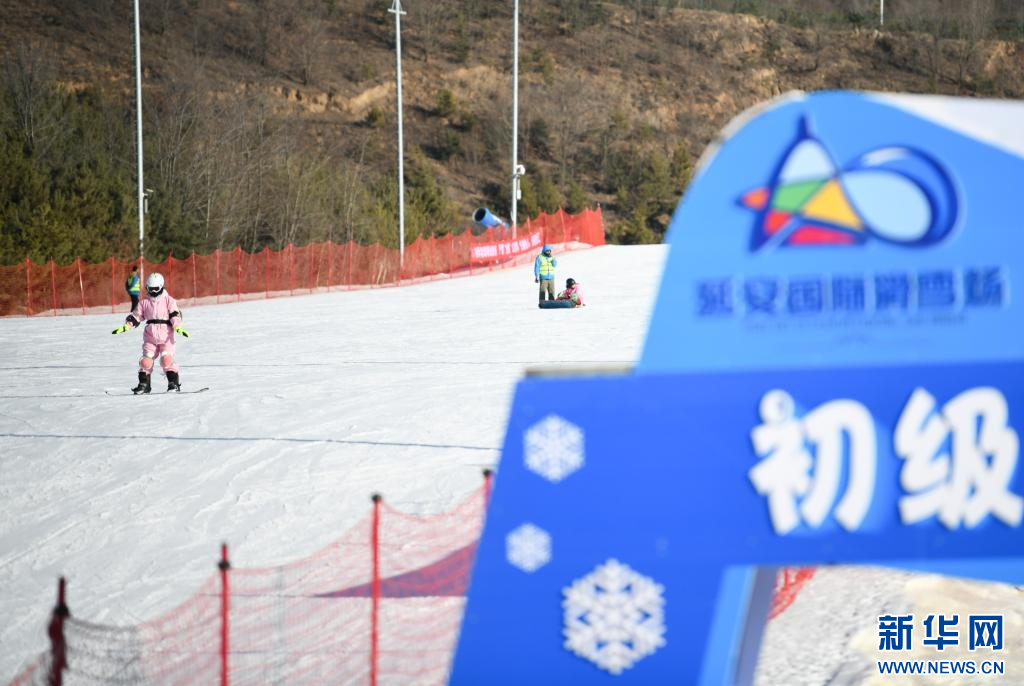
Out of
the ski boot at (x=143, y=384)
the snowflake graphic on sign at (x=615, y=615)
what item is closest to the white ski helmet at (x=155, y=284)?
the ski boot at (x=143, y=384)

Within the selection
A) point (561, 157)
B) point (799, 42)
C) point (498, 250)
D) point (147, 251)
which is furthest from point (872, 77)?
point (147, 251)

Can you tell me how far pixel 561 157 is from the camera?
3280 inches

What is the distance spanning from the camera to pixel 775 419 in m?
4.96

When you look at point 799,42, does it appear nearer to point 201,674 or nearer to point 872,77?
point 872,77

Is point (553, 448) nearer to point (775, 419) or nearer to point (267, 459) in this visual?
point (775, 419)

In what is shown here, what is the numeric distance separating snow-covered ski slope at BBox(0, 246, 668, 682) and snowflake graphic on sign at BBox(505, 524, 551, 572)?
4862mm

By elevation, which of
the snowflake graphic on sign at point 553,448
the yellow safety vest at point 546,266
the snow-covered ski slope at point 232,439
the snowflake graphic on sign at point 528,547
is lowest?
the snow-covered ski slope at point 232,439

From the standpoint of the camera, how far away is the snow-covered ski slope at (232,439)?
10578 millimetres

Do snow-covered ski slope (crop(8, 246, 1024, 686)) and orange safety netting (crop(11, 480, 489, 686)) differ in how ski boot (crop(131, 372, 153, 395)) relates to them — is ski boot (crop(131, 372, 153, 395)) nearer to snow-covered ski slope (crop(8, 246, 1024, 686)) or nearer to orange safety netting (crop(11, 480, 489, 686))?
snow-covered ski slope (crop(8, 246, 1024, 686))

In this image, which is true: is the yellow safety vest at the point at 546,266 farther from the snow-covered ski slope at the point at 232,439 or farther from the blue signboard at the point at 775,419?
the blue signboard at the point at 775,419

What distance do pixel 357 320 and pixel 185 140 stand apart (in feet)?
77.4

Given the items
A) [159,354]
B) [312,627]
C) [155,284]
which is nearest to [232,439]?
[155,284]

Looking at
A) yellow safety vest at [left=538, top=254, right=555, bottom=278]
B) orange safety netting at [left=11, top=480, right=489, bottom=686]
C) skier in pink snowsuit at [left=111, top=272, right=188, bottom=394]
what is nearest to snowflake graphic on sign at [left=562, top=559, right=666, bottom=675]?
orange safety netting at [left=11, top=480, right=489, bottom=686]

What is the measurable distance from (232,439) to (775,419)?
34.7 ft
